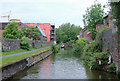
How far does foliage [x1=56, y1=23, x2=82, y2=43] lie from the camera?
9662cm

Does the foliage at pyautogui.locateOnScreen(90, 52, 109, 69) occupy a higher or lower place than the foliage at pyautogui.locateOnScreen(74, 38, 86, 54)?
lower

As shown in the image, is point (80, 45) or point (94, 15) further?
point (80, 45)

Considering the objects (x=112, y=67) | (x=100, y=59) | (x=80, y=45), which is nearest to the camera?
(x=112, y=67)

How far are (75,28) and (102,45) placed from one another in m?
84.1

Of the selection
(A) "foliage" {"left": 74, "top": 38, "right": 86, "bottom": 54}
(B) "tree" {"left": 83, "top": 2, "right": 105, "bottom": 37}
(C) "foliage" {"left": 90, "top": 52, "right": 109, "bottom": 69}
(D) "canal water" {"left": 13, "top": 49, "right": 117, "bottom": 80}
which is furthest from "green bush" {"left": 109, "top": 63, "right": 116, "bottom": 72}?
(A) "foliage" {"left": 74, "top": 38, "right": 86, "bottom": 54}

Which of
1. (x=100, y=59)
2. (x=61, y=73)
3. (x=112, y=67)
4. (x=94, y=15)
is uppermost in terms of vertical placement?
(x=94, y=15)

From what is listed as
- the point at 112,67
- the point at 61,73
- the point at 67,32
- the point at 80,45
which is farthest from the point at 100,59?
the point at 67,32

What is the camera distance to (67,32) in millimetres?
104875

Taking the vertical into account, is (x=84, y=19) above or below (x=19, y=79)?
above

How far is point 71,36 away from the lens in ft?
337

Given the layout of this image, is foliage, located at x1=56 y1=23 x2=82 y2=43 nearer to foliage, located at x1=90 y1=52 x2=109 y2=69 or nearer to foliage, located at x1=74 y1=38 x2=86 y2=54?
foliage, located at x1=74 y1=38 x2=86 y2=54

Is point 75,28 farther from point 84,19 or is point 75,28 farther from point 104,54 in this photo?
point 104,54

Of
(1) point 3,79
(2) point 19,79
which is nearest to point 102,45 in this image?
(2) point 19,79

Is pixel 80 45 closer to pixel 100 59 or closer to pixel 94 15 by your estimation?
pixel 94 15
